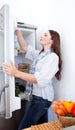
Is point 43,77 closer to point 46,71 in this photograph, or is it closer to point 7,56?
point 46,71

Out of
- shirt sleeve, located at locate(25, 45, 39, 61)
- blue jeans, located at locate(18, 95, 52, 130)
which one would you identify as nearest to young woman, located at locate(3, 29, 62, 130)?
blue jeans, located at locate(18, 95, 52, 130)

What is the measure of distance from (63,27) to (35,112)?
31.5 inches

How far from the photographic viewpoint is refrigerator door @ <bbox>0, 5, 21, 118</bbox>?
1.25 metres

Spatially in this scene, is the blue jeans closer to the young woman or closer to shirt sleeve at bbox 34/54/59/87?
the young woman

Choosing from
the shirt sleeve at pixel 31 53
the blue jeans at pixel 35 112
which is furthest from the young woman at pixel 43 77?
the shirt sleeve at pixel 31 53

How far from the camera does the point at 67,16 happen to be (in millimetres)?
1790

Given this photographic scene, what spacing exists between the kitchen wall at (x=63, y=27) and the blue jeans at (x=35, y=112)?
25 centimetres

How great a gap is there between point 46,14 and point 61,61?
551 millimetres

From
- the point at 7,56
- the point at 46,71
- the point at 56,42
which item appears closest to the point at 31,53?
the point at 56,42

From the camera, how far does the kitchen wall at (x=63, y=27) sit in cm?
176

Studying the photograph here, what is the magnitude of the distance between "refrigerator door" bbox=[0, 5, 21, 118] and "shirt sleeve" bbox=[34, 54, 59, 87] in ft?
0.93

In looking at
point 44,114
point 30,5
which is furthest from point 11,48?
point 30,5

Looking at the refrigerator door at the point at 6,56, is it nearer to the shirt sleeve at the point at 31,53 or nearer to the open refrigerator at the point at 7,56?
the open refrigerator at the point at 7,56

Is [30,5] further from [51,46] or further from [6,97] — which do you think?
[6,97]
